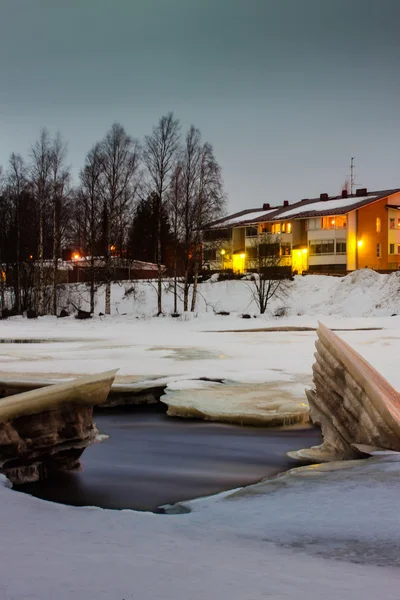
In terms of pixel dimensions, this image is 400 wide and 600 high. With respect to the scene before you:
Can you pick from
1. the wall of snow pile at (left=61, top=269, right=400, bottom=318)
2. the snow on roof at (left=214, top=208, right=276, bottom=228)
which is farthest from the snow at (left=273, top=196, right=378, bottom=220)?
the wall of snow pile at (left=61, top=269, right=400, bottom=318)

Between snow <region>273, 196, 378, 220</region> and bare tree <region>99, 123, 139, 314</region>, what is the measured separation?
26.3m

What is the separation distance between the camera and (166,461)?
9078mm

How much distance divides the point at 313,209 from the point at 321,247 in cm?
408

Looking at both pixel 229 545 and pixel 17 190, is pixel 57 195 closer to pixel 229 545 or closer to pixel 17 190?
pixel 17 190

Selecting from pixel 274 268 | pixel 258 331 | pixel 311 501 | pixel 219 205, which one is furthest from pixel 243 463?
pixel 274 268

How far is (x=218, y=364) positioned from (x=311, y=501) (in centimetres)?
1114

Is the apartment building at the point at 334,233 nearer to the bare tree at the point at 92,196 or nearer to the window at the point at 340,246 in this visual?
the window at the point at 340,246

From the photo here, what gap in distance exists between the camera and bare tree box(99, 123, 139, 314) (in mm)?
39406

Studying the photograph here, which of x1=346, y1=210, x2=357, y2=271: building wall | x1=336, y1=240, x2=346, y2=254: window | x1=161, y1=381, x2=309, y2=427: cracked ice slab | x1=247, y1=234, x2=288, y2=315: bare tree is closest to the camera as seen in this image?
x1=161, y1=381, x2=309, y2=427: cracked ice slab

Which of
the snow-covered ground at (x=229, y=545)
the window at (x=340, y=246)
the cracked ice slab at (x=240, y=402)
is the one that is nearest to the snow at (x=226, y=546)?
the snow-covered ground at (x=229, y=545)

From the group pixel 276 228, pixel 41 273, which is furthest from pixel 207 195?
pixel 276 228

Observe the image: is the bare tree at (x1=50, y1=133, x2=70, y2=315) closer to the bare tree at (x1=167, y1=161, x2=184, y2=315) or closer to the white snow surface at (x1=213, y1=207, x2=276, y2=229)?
the bare tree at (x1=167, y1=161, x2=184, y2=315)

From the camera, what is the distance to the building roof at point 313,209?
60.8 m

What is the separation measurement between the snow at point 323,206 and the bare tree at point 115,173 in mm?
26274
